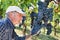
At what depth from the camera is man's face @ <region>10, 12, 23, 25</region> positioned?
1611 mm

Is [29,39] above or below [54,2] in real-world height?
below

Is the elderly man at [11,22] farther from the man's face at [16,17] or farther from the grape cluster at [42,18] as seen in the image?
the grape cluster at [42,18]

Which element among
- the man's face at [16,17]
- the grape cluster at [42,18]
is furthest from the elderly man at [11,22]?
the grape cluster at [42,18]

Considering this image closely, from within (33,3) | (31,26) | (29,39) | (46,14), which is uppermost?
(33,3)

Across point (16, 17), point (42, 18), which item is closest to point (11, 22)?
Result: point (16, 17)

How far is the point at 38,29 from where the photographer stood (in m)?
1.60

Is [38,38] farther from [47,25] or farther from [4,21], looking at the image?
[4,21]

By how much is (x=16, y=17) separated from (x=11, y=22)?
7 cm

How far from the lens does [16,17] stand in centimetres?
162

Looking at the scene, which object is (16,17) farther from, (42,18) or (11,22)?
(42,18)

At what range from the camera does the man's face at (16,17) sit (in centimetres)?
161

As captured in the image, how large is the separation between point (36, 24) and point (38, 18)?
59 millimetres

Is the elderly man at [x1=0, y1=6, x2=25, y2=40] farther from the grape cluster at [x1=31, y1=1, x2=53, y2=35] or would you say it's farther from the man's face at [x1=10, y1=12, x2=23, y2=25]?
the grape cluster at [x1=31, y1=1, x2=53, y2=35]

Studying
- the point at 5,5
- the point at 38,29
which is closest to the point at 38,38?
the point at 38,29
